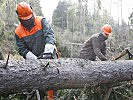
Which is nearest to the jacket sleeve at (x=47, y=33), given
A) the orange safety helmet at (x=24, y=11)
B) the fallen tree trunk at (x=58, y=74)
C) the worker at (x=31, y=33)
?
the worker at (x=31, y=33)

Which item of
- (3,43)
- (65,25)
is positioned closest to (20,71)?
(3,43)

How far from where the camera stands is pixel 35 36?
432 centimetres

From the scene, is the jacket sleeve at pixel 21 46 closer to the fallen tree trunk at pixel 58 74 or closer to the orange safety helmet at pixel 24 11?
the orange safety helmet at pixel 24 11

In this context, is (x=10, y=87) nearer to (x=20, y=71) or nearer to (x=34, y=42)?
(x=20, y=71)

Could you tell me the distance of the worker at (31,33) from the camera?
4.10 metres

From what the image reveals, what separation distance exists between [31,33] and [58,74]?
114 cm

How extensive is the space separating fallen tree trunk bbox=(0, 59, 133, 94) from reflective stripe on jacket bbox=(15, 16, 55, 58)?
2.31 ft

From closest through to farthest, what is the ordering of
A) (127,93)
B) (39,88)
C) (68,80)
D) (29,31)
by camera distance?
(39,88)
(68,80)
(29,31)
(127,93)

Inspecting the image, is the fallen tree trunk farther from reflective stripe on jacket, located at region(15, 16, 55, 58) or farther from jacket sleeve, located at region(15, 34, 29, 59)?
jacket sleeve, located at region(15, 34, 29, 59)

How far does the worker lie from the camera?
4102mm

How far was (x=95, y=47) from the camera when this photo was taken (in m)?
5.77

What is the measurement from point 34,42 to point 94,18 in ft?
135

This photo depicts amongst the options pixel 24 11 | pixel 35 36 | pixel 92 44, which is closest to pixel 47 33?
pixel 35 36

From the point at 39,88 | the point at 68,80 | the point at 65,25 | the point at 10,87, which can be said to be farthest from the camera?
the point at 65,25
